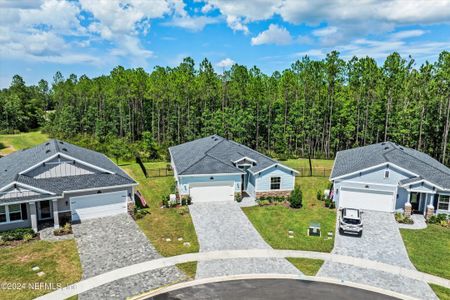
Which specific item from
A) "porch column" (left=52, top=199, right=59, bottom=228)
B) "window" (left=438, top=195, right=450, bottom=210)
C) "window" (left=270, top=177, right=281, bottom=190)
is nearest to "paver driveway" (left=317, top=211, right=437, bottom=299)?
"window" (left=438, top=195, right=450, bottom=210)

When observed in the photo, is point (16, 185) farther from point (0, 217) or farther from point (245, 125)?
point (245, 125)

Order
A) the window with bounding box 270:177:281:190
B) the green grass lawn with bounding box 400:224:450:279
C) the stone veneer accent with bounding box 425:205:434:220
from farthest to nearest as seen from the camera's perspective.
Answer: the window with bounding box 270:177:281:190 → the stone veneer accent with bounding box 425:205:434:220 → the green grass lawn with bounding box 400:224:450:279

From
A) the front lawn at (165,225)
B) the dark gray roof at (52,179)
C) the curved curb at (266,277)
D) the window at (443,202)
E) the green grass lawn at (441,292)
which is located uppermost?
the dark gray roof at (52,179)

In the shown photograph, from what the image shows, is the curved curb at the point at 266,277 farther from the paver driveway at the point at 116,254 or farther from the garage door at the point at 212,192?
the garage door at the point at 212,192

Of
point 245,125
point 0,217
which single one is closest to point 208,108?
point 245,125

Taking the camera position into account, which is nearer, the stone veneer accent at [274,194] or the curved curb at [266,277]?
the curved curb at [266,277]

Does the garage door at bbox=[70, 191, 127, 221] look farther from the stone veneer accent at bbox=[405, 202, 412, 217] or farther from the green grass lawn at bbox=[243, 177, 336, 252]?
the stone veneer accent at bbox=[405, 202, 412, 217]

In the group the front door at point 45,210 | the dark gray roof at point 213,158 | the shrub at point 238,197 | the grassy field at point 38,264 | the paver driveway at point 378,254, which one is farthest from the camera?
the shrub at point 238,197

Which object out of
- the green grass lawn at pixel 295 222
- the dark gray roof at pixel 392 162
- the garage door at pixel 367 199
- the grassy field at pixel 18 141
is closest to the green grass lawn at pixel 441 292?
the green grass lawn at pixel 295 222
